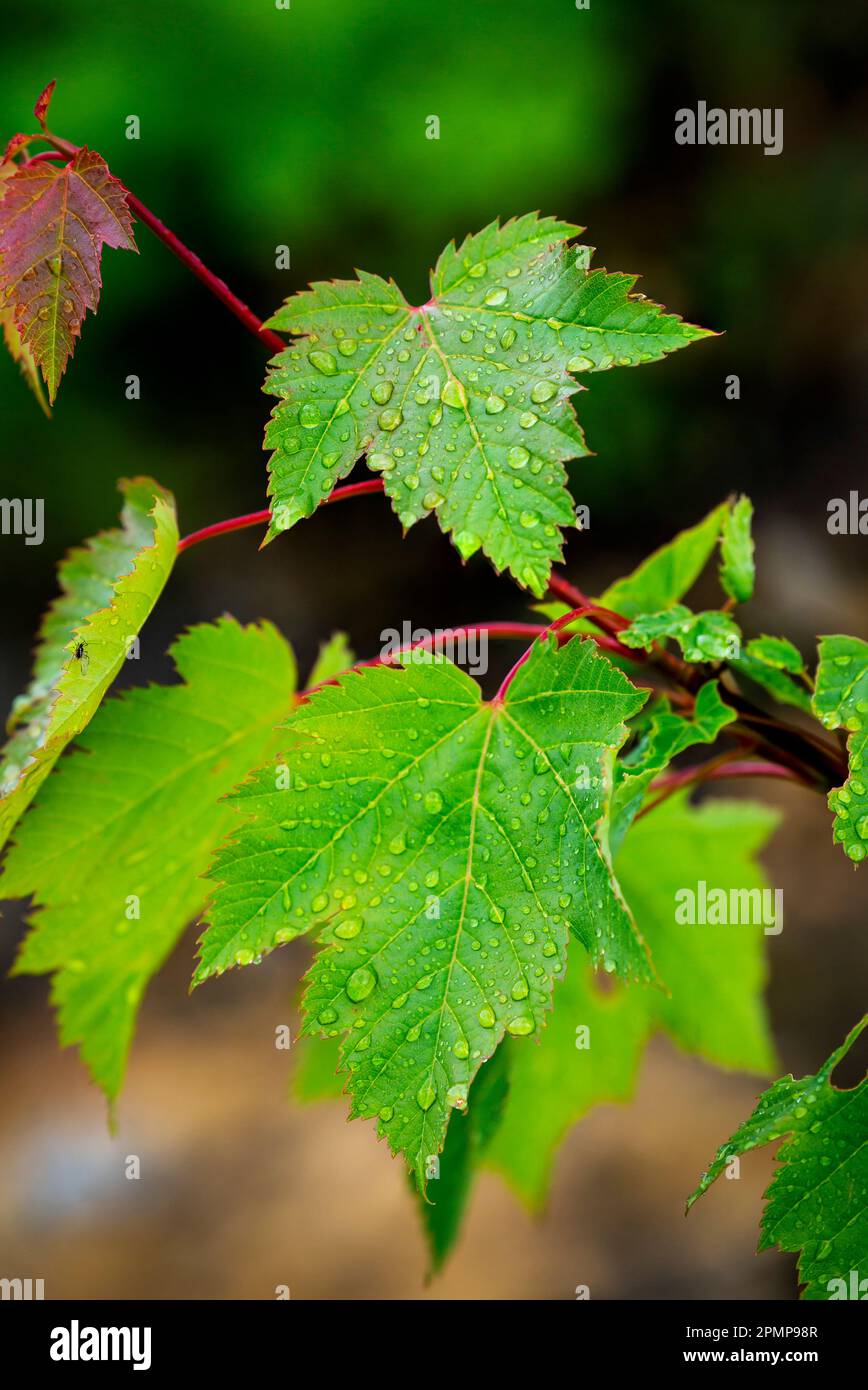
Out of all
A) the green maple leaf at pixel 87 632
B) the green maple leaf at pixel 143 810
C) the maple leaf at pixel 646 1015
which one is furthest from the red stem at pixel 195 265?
the maple leaf at pixel 646 1015

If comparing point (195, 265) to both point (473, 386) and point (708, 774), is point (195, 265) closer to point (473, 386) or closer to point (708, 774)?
point (473, 386)

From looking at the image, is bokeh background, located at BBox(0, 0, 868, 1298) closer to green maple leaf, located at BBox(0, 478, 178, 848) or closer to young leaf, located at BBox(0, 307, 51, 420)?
green maple leaf, located at BBox(0, 478, 178, 848)

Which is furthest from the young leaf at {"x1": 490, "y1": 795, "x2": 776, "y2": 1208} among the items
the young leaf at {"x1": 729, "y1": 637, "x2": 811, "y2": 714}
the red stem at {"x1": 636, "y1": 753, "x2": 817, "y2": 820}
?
the young leaf at {"x1": 729, "y1": 637, "x2": 811, "y2": 714}

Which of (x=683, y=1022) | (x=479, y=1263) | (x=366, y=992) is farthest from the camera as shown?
(x=479, y=1263)

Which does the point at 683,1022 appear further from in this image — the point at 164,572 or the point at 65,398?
the point at 65,398
